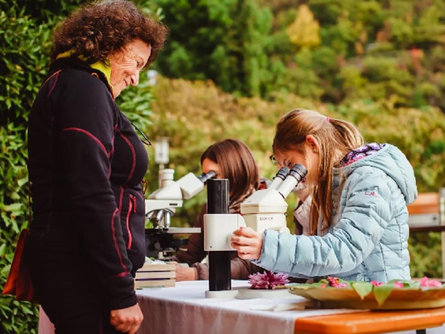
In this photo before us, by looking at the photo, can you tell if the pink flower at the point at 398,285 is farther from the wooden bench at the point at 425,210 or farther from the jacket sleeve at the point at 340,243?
the wooden bench at the point at 425,210

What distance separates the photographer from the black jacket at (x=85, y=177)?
156cm

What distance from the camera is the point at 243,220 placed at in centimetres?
195

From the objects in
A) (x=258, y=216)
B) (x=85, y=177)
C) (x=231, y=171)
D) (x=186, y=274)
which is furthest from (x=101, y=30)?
(x=231, y=171)

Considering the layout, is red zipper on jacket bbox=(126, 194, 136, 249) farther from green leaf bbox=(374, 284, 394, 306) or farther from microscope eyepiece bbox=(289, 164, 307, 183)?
green leaf bbox=(374, 284, 394, 306)

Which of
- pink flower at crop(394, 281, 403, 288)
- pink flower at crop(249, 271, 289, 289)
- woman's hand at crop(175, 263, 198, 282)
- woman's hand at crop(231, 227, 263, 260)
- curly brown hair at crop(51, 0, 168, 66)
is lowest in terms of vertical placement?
woman's hand at crop(175, 263, 198, 282)

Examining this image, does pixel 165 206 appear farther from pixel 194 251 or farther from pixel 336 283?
pixel 336 283

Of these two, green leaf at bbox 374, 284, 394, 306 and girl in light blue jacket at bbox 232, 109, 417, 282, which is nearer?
green leaf at bbox 374, 284, 394, 306

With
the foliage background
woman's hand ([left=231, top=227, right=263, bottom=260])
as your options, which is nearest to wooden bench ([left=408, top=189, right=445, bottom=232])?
the foliage background

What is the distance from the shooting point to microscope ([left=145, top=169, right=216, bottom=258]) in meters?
2.66

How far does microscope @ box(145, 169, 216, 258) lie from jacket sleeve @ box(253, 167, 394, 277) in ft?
2.95

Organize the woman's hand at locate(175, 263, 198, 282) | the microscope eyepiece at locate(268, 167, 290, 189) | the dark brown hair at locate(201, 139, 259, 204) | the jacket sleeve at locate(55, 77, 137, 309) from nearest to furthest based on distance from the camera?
1. the jacket sleeve at locate(55, 77, 137, 309)
2. the microscope eyepiece at locate(268, 167, 290, 189)
3. the woman's hand at locate(175, 263, 198, 282)
4. the dark brown hair at locate(201, 139, 259, 204)

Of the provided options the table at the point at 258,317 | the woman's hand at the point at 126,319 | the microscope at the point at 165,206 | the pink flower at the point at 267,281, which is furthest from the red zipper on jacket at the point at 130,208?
the microscope at the point at 165,206

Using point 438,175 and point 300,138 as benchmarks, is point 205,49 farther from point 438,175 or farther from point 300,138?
point 300,138

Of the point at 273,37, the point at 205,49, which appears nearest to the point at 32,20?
the point at 205,49
